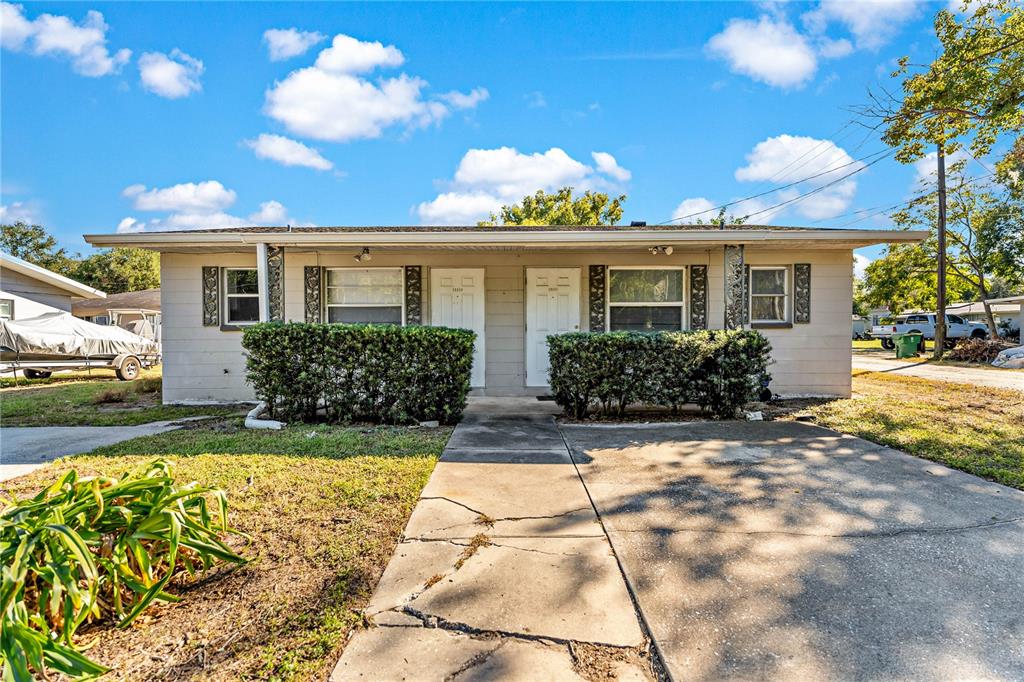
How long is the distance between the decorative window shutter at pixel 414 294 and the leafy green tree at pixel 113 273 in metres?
33.4

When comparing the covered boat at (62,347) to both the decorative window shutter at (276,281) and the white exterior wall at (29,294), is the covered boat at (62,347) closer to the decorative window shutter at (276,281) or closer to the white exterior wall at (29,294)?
the white exterior wall at (29,294)

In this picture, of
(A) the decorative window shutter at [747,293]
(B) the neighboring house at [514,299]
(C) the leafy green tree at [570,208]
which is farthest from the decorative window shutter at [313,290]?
(C) the leafy green tree at [570,208]

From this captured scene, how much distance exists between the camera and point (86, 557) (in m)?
1.69

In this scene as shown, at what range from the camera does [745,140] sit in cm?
1408

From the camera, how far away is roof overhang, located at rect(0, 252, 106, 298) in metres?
13.1

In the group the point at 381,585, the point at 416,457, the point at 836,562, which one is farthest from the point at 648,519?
the point at 416,457

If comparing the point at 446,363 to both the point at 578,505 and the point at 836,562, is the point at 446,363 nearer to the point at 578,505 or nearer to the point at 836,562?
the point at 578,505

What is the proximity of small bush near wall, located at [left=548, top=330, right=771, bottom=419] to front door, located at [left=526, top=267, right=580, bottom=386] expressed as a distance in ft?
6.22

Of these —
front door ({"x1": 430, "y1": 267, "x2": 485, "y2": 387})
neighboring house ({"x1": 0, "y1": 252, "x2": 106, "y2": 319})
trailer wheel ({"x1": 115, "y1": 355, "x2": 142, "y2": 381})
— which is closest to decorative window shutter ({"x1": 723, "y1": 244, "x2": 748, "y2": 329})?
front door ({"x1": 430, "y1": 267, "x2": 485, "y2": 387})

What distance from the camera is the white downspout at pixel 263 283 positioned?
21.9 ft

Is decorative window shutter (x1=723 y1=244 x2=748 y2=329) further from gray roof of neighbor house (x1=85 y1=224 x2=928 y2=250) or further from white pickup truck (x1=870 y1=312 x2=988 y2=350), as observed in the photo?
white pickup truck (x1=870 y1=312 x2=988 y2=350)

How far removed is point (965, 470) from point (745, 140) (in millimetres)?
12900

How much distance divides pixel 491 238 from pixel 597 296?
2284 millimetres

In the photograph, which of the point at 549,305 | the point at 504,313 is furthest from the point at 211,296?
the point at 549,305
